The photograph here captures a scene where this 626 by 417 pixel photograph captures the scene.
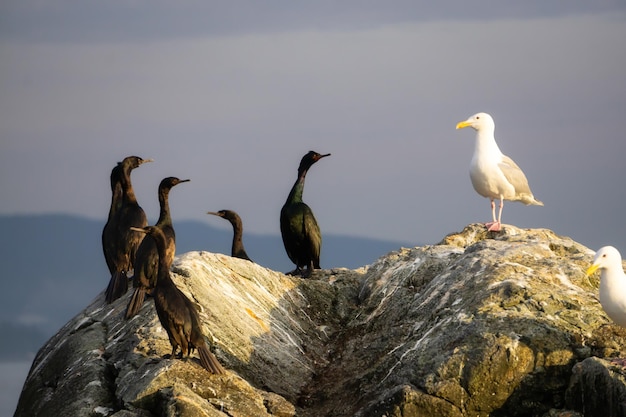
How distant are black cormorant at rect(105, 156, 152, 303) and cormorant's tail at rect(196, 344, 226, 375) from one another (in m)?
3.17

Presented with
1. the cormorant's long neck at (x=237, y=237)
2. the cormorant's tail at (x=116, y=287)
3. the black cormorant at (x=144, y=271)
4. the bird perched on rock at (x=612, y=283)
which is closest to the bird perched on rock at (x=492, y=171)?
the bird perched on rock at (x=612, y=283)

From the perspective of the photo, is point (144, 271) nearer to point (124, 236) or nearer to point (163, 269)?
point (163, 269)

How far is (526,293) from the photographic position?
46.1ft

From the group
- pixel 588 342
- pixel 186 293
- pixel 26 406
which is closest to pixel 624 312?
pixel 588 342

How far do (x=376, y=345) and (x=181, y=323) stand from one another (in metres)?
3.25

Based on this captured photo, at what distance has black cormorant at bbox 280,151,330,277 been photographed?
20156 millimetres

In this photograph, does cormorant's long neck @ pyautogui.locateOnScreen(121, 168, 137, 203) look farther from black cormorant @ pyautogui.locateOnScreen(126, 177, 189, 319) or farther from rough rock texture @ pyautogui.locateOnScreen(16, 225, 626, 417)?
black cormorant @ pyautogui.locateOnScreen(126, 177, 189, 319)

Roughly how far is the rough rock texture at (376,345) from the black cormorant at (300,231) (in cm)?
260

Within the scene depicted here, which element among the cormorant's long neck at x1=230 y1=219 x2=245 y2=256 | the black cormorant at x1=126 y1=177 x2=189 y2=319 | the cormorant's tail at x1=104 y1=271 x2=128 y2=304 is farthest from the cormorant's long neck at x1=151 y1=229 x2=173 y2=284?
the cormorant's long neck at x1=230 y1=219 x2=245 y2=256

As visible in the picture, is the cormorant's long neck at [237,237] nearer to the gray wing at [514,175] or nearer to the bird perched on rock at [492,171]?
the bird perched on rock at [492,171]

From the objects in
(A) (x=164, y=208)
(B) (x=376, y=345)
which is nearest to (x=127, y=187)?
(A) (x=164, y=208)

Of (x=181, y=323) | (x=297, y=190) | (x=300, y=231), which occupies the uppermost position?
(x=297, y=190)

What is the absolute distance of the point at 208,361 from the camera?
13320 mm

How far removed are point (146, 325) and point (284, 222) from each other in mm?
6235
